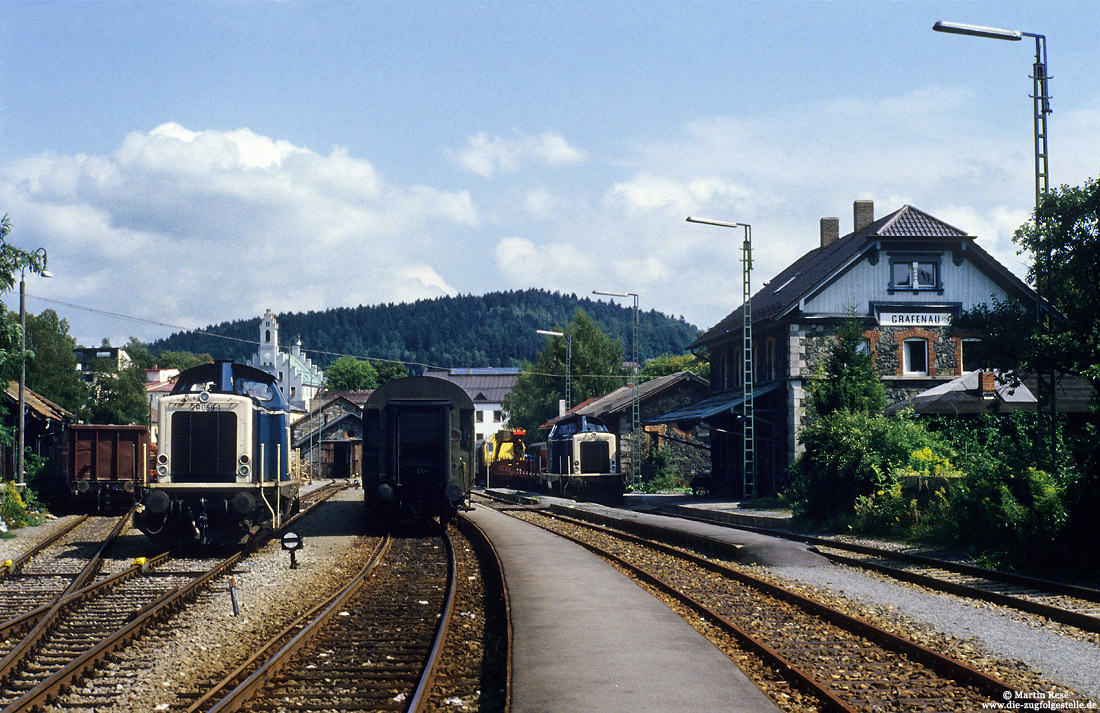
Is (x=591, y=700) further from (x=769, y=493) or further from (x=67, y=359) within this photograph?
(x=67, y=359)

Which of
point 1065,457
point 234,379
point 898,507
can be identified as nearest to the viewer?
point 234,379

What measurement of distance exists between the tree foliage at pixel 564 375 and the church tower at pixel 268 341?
78737mm

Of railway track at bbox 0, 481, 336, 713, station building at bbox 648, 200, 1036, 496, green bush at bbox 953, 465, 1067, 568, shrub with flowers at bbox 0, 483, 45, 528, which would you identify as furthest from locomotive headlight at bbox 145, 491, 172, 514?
station building at bbox 648, 200, 1036, 496

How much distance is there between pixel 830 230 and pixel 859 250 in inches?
371

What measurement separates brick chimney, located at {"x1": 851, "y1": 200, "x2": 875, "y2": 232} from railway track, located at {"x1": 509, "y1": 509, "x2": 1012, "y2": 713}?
28.4 meters

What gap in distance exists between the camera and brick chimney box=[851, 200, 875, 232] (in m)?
40.1

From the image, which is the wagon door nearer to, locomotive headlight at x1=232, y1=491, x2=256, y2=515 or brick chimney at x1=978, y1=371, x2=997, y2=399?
locomotive headlight at x1=232, y1=491, x2=256, y2=515

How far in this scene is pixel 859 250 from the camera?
34312 millimetres

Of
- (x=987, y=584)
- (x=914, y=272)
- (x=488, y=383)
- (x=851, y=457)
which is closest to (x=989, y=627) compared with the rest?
(x=987, y=584)

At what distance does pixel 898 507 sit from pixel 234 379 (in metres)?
14.6

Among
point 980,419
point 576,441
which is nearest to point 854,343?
point 980,419

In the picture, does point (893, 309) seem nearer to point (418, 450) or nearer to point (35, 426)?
point (418, 450)

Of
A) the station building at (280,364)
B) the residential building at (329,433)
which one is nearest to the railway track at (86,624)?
the residential building at (329,433)

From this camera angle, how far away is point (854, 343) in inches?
1075
